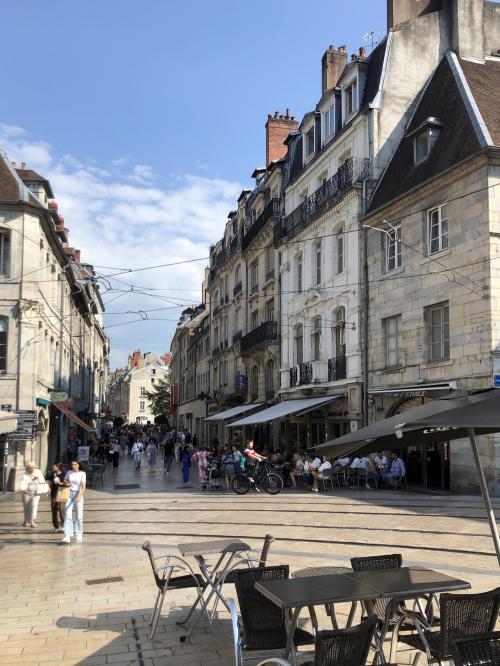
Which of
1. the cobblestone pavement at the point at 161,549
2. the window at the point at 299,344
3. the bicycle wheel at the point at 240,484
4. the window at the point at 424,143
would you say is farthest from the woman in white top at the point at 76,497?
the window at the point at 299,344

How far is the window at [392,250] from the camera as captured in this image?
20.6 meters

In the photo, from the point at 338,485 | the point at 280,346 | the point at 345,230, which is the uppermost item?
the point at 345,230

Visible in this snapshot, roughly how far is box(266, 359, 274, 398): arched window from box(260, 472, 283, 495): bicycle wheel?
12.6 m

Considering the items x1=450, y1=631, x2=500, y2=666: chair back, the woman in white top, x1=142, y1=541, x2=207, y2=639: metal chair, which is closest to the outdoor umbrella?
x1=450, y1=631, x2=500, y2=666: chair back

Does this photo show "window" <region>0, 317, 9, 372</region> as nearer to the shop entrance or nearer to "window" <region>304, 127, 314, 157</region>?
the shop entrance

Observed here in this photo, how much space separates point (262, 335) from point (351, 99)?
11.5 m

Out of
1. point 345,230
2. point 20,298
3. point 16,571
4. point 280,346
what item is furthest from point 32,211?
point 16,571

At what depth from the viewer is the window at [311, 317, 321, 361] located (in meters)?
25.9

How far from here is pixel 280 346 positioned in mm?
29938

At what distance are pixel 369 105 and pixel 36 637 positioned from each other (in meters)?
20.1

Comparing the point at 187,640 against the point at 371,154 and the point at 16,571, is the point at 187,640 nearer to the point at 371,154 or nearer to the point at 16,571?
the point at 16,571

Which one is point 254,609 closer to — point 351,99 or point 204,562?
point 204,562

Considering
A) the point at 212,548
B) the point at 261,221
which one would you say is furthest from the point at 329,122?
the point at 212,548

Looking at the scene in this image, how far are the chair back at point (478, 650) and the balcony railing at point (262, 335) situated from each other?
2651 cm
